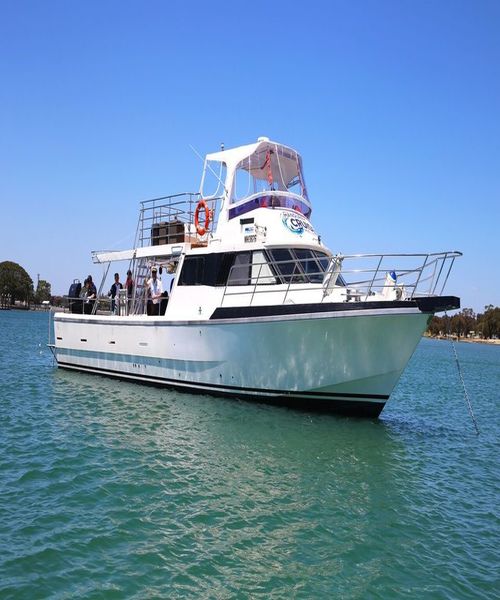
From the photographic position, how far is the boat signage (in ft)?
43.6

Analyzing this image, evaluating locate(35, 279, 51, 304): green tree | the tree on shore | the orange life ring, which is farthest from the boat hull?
locate(35, 279, 51, 304): green tree

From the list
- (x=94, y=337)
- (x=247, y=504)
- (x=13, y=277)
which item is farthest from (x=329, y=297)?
(x=13, y=277)

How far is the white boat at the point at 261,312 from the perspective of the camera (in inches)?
428

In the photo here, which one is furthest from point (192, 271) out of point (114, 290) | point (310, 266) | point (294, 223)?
point (114, 290)

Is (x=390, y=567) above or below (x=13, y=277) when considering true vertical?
below

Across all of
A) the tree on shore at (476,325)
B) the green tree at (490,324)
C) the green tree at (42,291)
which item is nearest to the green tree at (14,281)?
the green tree at (42,291)

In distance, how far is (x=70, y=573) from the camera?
485 cm

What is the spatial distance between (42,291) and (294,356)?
154m

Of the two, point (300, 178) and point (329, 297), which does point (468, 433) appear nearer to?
point (329, 297)

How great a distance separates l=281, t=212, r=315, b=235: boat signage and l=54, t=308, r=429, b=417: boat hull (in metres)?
2.92

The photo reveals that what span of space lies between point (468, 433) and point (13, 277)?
121740mm

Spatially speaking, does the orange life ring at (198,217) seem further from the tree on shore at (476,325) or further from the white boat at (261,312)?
the tree on shore at (476,325)

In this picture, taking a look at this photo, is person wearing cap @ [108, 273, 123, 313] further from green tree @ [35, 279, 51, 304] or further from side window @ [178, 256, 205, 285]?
green tree @ [35, 279, 51, 304]

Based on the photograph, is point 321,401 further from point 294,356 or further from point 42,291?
point 42,291
